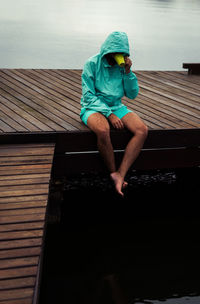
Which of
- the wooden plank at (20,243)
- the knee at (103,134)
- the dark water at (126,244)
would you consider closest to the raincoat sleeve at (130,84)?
the knee at (103,134)

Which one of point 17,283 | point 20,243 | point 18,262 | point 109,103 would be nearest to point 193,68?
Result: point 109,103

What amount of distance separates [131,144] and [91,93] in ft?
1.85

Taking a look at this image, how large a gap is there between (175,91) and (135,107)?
1.03 m

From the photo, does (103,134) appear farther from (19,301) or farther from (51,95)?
(19,301)

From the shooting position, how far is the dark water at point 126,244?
3510mm

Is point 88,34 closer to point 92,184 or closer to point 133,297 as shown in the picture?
point 92,184

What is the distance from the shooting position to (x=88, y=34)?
22188 millimetres

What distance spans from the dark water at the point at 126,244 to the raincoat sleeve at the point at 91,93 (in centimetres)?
124

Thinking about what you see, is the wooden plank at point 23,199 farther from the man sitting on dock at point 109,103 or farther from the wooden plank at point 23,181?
the man sitting on dock at point 109,103

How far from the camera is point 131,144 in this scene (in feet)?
12.1

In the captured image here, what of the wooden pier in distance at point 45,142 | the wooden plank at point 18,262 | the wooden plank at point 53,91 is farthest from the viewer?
the wooden plank at point 53,91

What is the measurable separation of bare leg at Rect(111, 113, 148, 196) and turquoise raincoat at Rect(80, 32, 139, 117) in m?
0.19

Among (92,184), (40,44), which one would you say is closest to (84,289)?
(92,184)

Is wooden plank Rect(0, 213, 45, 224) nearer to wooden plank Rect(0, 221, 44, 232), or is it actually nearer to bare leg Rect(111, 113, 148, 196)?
wooden plank Rect(0, 221, 44, 232)
